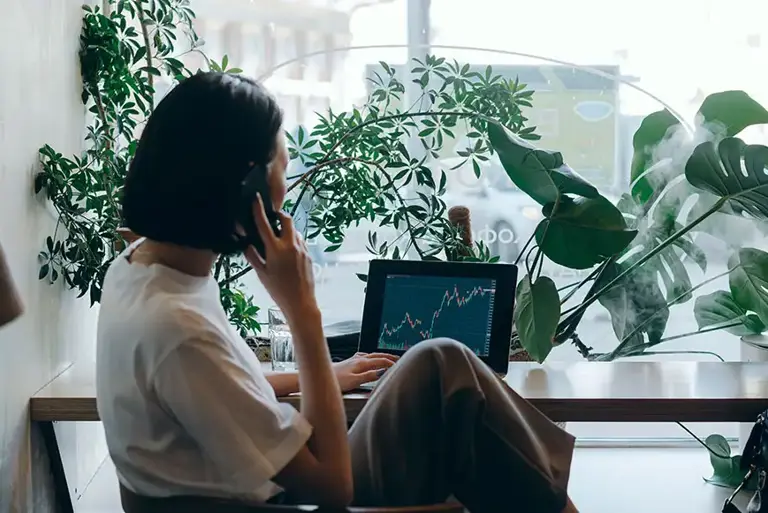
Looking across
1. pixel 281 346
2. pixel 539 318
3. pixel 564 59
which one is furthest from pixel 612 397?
pixel 564 59

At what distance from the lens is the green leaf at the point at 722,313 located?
7.12 feet

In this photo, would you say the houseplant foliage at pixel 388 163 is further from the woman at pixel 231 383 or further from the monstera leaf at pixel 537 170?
the woman at pixel 231 383

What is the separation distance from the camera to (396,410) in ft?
4.32

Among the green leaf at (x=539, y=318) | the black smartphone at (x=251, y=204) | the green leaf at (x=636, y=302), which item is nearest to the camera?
the black smartphone at (x=251, y=204)

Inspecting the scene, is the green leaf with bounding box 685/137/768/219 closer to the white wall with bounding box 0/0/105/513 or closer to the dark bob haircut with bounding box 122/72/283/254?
the dark bob haircut with bounding box 122/72/283/254

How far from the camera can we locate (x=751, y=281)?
2.05 m

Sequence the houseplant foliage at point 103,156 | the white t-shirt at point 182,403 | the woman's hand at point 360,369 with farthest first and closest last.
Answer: the houseplant foliage at point 103,156
the woman's hand at point 360,369
the white t-shirt at point 182,403

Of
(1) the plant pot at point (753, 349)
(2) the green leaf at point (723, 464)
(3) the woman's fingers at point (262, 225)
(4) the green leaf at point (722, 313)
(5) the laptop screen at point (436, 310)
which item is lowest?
(2) the green leaf at point (723, 464)

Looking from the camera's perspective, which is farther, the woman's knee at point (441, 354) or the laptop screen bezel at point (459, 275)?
the laptop screen bezel at point (459, 275)

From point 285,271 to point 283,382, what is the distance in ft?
1.45

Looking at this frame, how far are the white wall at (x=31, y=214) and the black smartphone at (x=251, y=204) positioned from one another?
21.4 inches

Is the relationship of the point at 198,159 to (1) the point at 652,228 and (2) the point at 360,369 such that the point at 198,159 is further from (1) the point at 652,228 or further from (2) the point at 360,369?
(1) the point at 652,228

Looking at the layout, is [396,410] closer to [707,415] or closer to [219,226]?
[219,226]

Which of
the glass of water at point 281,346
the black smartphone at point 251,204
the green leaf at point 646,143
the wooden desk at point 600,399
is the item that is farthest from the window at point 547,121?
the black smartphone at point 251,204
